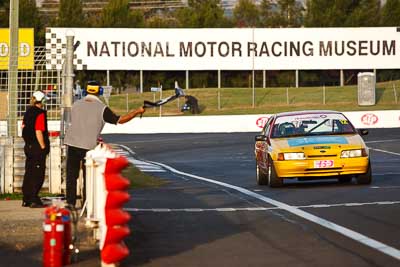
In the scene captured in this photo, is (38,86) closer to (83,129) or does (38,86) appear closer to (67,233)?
(83,129)

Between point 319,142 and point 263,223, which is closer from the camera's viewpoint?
point 263,223

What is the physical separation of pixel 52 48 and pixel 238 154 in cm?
1626

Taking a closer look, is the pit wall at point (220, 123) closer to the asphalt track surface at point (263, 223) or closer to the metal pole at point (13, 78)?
the asphalt track surface at point (263, 223)

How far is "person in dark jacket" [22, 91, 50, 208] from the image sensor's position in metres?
14.6

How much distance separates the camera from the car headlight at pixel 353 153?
18547mm

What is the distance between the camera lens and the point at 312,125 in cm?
1978

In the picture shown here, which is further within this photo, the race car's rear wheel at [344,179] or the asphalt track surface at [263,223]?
the race car's rear wheel at [344,179]

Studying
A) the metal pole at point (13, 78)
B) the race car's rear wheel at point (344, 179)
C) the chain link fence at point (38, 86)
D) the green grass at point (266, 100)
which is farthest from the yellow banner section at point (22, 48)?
the green grass at point (266, 100)

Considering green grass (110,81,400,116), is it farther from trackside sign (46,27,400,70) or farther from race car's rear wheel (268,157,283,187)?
race car's rear wheel (268,157,283,187)

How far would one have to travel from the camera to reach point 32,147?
48.6 feet

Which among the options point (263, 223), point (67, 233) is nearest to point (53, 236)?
point (67, 233)

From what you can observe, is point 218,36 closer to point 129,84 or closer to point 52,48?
point 129,84

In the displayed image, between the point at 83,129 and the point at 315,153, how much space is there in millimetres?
6384

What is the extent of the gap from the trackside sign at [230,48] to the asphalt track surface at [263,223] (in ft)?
142
